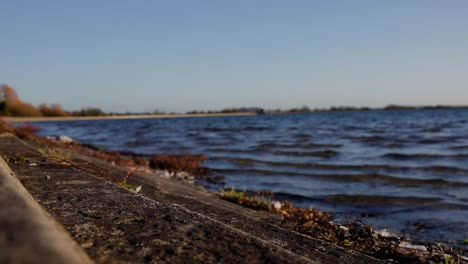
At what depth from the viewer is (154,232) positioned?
5.36ft

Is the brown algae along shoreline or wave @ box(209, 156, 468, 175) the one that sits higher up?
the brown algae along shoreline

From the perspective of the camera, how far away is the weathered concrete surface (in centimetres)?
138

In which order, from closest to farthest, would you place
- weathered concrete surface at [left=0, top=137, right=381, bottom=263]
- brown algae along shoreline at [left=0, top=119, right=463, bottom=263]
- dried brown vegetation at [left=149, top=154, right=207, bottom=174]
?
weathered concrete surface at [left=0, top=137, right=381, bottom=263], brown algae along shoreline at [left=0, top=119, right=463, bottom=263], dried brown vegetation at [left=149, top=154, right=207, bottom=174]

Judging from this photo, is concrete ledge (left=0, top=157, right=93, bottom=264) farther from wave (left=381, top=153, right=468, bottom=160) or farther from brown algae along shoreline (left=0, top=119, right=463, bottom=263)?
wave (left=381, top=153, right=468, bottom=160)

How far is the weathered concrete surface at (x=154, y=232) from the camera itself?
4.52 feet

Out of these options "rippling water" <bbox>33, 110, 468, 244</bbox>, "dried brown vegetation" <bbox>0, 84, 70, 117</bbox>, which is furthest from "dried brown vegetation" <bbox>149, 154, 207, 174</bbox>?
"dried brown vegetation" <bbox>0, 84, 70, 117</bbox>

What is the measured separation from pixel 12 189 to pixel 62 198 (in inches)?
52.6

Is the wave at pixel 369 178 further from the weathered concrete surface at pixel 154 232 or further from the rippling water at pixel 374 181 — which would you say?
the weathered concrete surface at pixel 154 232

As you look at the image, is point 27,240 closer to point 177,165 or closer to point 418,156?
point 177,165

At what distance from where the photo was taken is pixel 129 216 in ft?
6.23

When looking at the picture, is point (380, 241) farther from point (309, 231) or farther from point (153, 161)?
point (153, 161)

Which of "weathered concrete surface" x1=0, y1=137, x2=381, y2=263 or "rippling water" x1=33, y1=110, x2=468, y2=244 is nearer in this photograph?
"weathered concrete surface" x1=0, y1=137, x2=381, y2=263

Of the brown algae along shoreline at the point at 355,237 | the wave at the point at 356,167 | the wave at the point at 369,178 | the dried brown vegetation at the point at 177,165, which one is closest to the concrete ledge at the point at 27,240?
the brown algae along shoreline at the point at 355,237

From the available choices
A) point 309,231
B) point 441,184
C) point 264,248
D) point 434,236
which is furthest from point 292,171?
point 264,248
